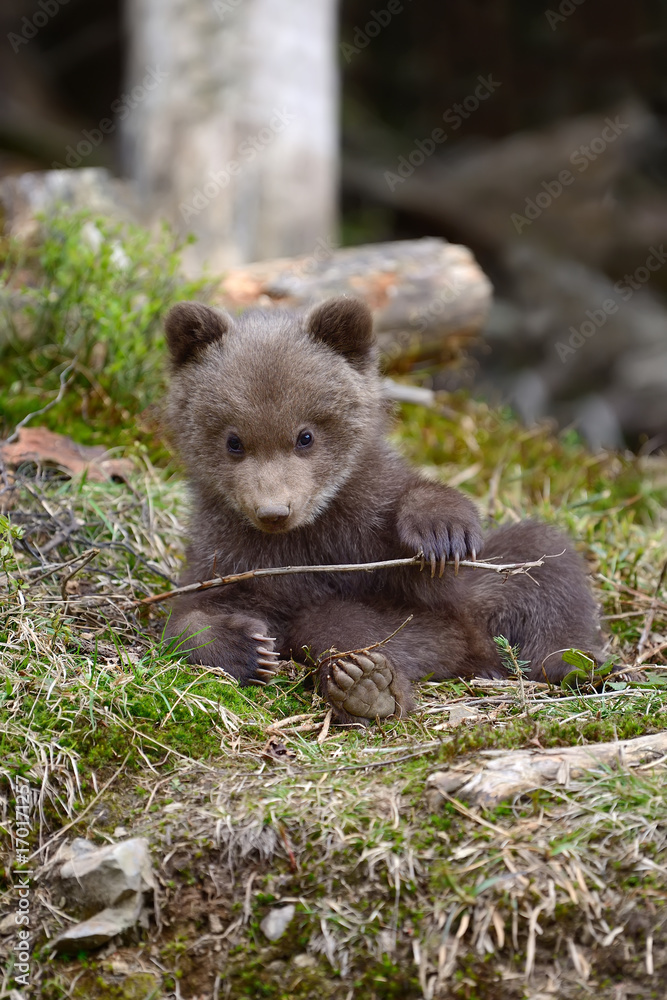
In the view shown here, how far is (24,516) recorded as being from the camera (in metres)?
4.46

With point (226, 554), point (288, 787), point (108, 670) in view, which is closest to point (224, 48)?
point (226, 554)

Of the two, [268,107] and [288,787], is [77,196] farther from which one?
[288,787]

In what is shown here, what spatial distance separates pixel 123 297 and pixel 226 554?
240cm

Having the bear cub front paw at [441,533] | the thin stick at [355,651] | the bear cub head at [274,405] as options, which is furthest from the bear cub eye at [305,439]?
the thin stick at [355,651]

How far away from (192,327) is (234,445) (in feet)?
1.89

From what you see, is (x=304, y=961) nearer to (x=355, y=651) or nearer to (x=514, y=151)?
(x=355, y=651)

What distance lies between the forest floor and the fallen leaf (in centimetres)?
100

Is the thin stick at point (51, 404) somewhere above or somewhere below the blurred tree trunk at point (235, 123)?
below

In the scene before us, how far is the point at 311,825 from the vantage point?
9.02ft

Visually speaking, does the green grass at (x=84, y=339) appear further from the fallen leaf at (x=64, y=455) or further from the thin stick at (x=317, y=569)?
the thin stick at (x=317, y=569)

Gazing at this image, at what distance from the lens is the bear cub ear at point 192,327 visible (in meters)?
3.99

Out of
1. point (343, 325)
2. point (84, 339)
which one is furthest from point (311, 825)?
point (84, 339)

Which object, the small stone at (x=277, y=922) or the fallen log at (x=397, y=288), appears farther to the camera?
the fallen log at (x=397, y=288)

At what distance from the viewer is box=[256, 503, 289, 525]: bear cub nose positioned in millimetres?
3525
